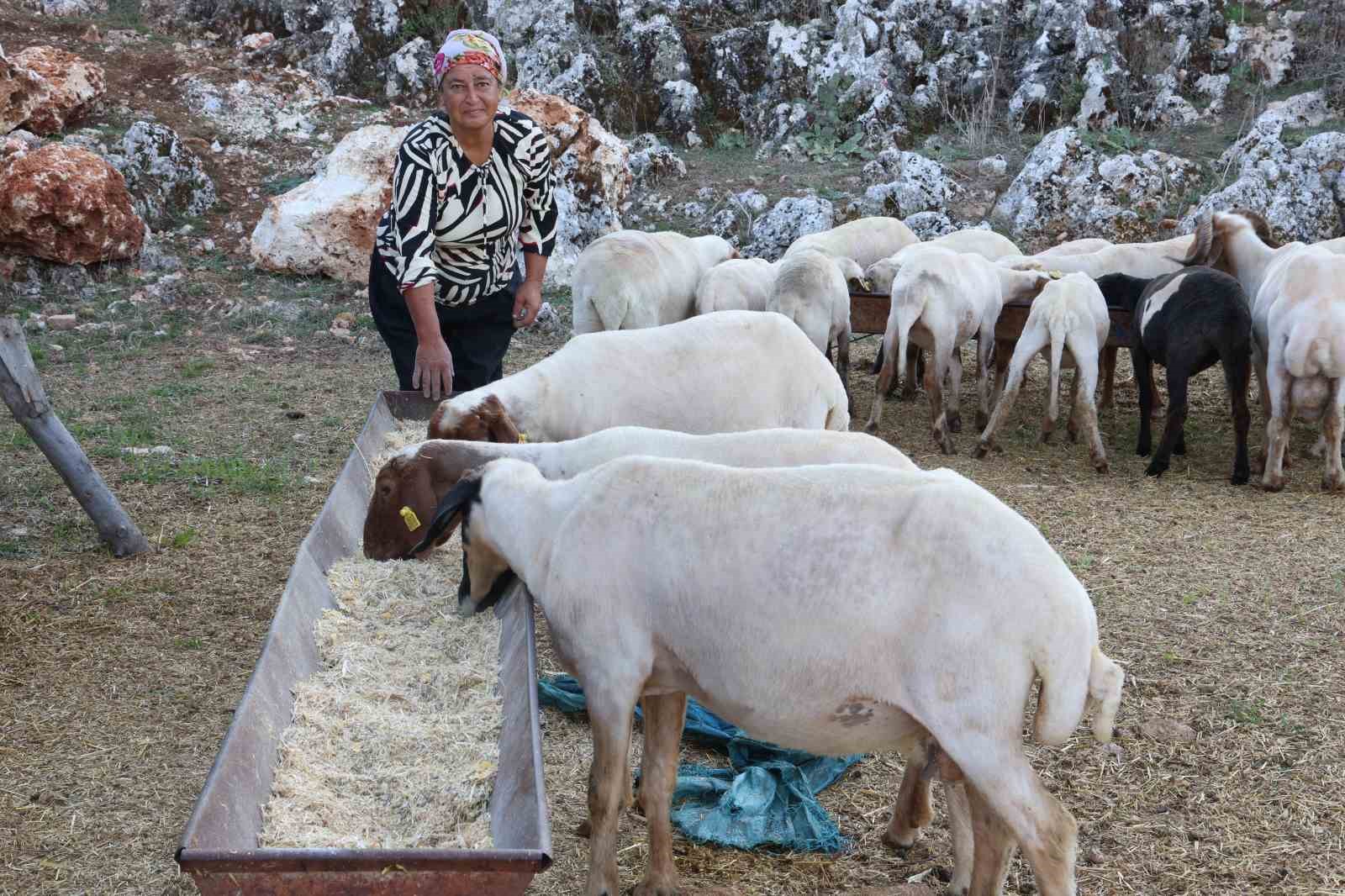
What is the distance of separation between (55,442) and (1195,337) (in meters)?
6.53

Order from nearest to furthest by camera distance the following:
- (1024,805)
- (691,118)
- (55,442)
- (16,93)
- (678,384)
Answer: (1024,805)
(678,384)
(55,442)
(16,93)
(691,118)

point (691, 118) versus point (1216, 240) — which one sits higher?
point (691, 118)

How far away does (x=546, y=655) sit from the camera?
5199 mm

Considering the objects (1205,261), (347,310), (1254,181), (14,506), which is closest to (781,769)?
(14,506)

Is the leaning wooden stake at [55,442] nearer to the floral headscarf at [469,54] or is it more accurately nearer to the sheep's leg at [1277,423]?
the floral headscarf at [469,54]

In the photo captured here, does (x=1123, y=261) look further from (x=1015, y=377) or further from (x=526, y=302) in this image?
(x=526, y=302)

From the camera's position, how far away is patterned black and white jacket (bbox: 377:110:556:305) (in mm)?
5117

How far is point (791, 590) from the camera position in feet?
9.59

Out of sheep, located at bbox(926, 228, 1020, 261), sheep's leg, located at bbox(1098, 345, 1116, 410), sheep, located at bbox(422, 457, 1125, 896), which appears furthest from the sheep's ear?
sheep, located at bbox(926, 228, 1020, 261)

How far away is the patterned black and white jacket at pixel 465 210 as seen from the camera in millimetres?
5117

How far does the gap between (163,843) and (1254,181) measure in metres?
11.6

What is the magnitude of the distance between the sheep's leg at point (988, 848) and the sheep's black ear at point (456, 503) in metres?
1.69

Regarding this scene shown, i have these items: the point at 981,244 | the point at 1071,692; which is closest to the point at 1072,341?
the point at 981,244

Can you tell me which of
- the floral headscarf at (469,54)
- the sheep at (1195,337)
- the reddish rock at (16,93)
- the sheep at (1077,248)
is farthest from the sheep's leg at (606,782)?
the reddish rock at (16,93)
